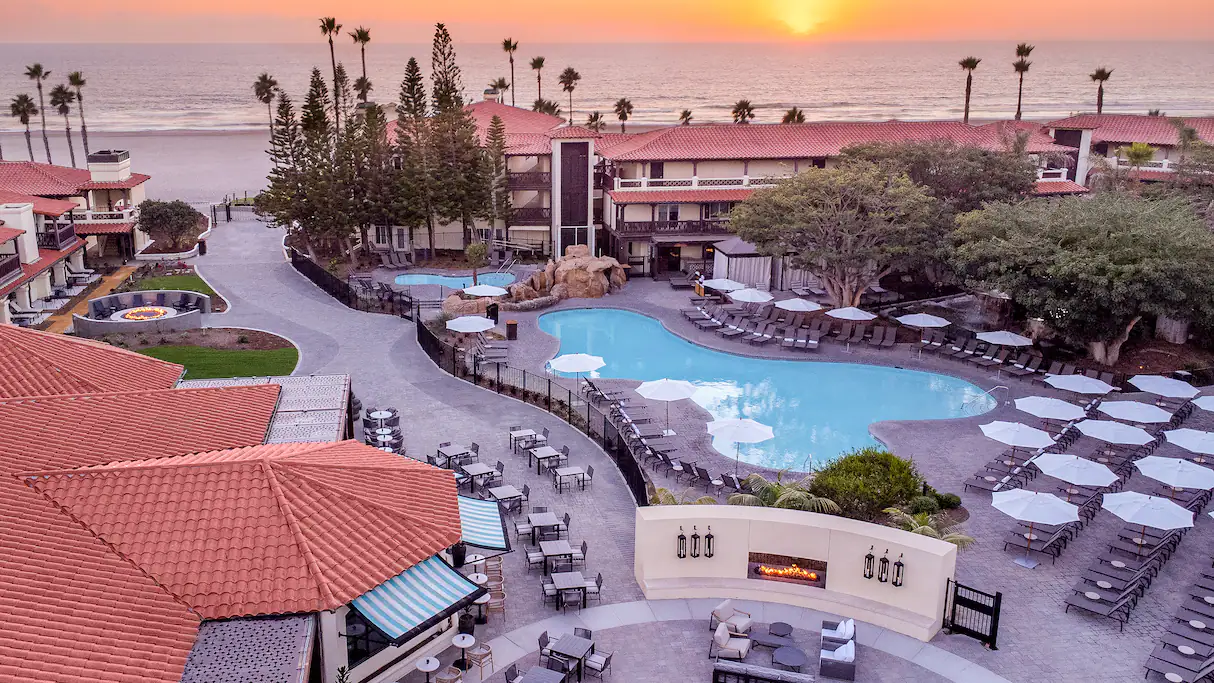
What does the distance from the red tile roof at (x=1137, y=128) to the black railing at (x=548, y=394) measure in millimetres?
38773

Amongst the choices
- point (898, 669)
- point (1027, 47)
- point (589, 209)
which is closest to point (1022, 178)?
point (589, 209)

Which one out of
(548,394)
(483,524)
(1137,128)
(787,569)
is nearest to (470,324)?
(548,394)

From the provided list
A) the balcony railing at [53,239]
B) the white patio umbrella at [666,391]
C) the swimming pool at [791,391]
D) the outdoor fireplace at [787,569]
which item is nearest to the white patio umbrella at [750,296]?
the swimming pool at [791,391]

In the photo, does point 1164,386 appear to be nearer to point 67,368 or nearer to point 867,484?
point 867,484

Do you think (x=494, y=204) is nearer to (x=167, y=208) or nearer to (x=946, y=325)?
(x=167, y=208)

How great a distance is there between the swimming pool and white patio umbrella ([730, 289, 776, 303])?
2838 millimetres

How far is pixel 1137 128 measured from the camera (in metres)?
58.4

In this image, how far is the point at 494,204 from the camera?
51219 millimetres

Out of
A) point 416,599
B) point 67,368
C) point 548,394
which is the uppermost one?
point 67,368

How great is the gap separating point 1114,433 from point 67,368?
24763 mm

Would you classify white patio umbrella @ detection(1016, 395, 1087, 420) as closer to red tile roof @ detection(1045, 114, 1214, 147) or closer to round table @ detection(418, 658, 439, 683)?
round table @ detection(418, 658, 439, 683)

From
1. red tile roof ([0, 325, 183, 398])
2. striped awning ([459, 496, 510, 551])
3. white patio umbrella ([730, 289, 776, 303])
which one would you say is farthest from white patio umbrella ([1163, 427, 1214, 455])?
red tile roof ([0, 325, 183, 398])

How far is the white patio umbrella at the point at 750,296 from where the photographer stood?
37.6m

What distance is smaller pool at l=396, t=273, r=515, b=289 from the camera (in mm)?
46125
